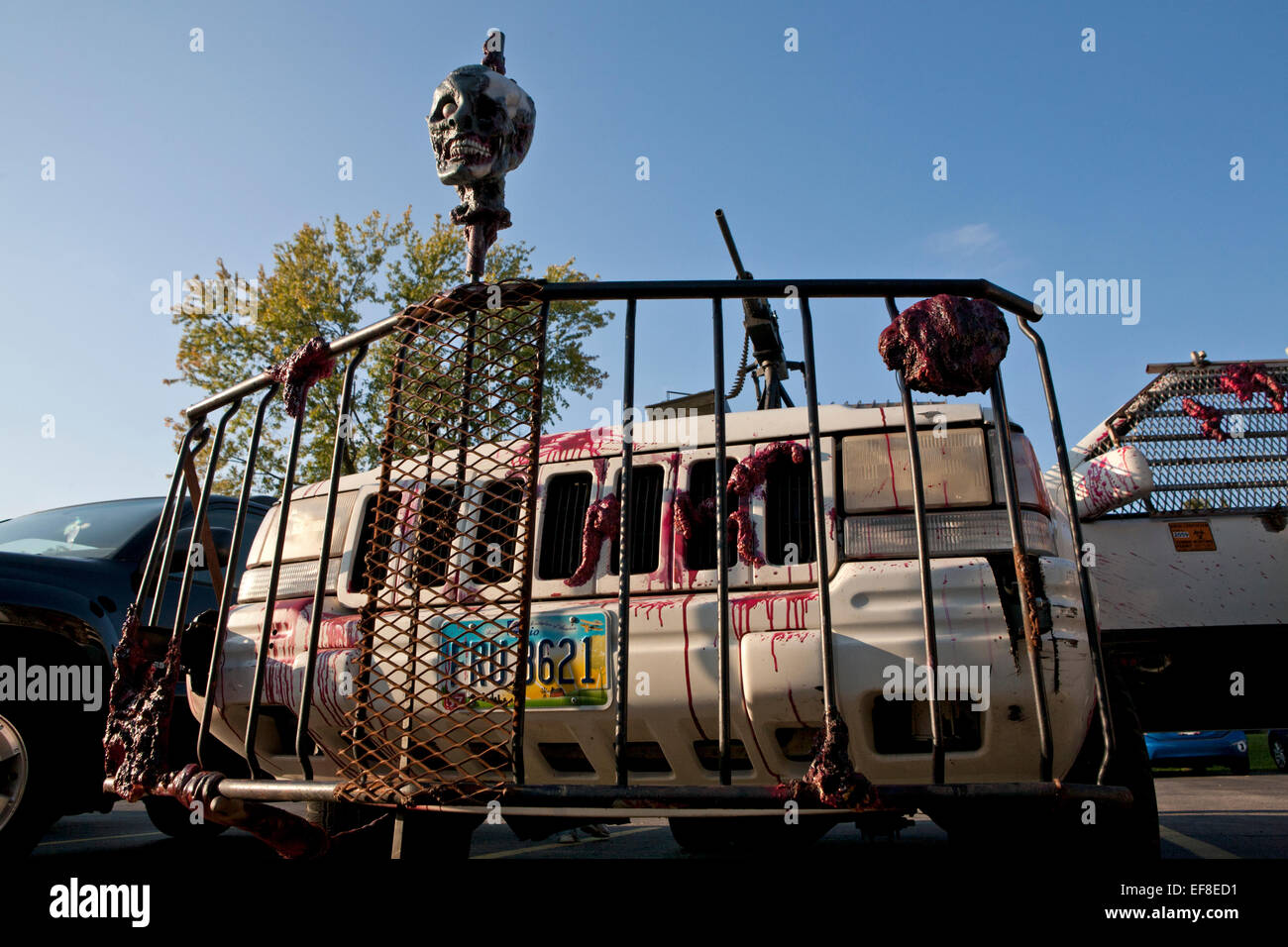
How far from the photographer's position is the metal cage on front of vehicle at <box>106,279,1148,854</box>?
6.53ft

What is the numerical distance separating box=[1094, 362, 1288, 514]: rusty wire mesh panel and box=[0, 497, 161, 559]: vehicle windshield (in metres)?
5.71

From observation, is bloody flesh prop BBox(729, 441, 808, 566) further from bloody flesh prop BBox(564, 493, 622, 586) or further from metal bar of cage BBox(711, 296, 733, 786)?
metal bar of cage BBox(711, 296, 733, 786)

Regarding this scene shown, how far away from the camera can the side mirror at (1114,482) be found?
16.9ft

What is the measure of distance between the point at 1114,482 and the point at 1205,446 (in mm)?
1027

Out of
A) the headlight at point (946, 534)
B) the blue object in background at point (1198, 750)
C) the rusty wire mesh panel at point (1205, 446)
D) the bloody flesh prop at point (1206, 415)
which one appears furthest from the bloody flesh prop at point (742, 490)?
the blue object in background at point (1198, 750)

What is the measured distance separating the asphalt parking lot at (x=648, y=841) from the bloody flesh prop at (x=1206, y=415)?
236 centimetres

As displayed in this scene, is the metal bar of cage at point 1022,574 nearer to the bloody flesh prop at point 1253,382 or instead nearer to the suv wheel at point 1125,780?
the suv wheel at point 1125,780

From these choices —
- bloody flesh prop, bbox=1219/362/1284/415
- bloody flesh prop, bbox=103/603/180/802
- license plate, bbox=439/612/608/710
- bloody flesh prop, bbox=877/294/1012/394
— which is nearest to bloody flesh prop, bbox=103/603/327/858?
bloody flesh prop, bbox=103/603/180/802

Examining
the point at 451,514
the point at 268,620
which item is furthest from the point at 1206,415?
the point at 268,620

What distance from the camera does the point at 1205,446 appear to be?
575 centimetres

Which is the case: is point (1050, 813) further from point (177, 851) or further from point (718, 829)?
point (177, 851)
